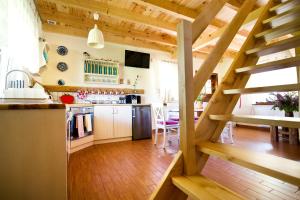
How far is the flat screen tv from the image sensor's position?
4500 mm

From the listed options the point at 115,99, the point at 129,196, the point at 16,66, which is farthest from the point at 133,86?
the point at 129,196

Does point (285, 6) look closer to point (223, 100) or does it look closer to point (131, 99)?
point (223, 100)

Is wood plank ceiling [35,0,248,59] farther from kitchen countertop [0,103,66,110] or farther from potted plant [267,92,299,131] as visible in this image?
kitchen countertop [0,103,66,110]

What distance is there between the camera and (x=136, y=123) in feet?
12.5

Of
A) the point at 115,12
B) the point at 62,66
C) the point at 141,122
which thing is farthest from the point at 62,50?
the point at 141,122

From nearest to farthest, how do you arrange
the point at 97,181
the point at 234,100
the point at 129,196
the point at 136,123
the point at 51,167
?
the point at 51,167, the point at 234,100, the point at 129,196, the point at 97,181, the point at 136,123

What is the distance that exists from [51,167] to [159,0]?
2.89 meters

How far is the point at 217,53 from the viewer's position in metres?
1.28

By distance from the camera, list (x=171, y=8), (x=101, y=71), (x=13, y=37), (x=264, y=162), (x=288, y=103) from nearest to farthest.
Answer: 1. (x=264, y=162)
2. (x=13, y=37)
3. (x=171, y=8)
4. (x=288, y=103)
5. (x=101, y=71)

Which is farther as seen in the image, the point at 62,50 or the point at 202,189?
the point at 62,50

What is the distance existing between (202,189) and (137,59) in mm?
4199

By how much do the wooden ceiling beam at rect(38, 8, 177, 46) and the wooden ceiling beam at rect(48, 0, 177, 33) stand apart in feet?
2.46

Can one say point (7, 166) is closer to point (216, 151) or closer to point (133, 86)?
point (216, 151)

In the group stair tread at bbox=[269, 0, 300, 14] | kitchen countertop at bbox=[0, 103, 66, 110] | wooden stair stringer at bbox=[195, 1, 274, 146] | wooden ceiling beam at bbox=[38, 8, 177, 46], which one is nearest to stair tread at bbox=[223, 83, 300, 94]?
wooden stair stringer at bbox=[195, 1, 274, 146]
